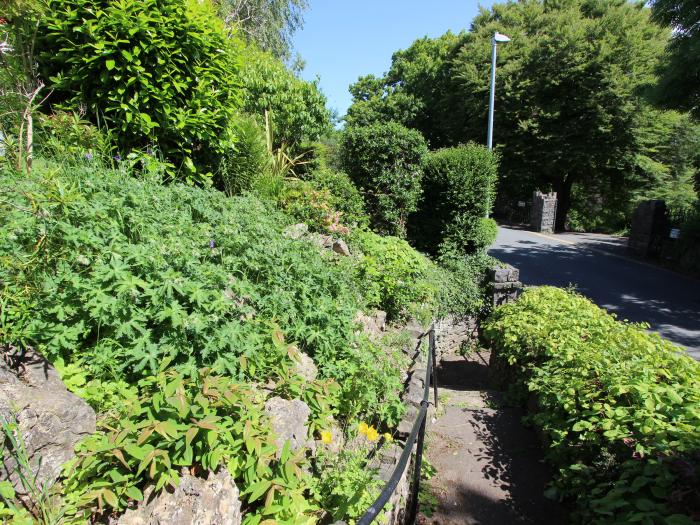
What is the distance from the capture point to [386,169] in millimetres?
7895

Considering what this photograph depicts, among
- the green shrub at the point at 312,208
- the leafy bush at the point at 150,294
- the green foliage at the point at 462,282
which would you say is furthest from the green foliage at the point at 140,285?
the green foliage at the point at 462,282

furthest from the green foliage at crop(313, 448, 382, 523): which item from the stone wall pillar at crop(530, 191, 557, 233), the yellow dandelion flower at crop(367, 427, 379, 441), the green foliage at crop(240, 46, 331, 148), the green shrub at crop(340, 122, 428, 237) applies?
the stone wall pillar at crop(530, 191, 557, 233)

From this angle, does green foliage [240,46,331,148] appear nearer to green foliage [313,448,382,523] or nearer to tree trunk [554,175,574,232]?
green foliage [313,448,382,523]

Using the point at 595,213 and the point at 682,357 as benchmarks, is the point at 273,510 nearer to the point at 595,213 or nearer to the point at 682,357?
the point at 682,357

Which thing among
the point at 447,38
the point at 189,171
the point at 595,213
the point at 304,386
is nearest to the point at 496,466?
the point at 304,386

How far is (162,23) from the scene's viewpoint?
3.81m

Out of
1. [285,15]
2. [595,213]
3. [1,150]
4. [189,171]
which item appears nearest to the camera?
[1,150]

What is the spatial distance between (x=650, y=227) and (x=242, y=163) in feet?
45.4

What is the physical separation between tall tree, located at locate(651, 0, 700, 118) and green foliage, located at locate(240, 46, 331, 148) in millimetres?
7765

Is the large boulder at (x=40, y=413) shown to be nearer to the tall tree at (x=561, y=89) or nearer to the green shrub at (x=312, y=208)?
the green shrub at (x=312, y=208)

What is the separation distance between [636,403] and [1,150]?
206 inches

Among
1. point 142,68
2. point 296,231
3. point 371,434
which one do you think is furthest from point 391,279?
point 142,68

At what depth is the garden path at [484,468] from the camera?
3.08 m

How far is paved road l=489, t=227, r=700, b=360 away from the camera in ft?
27.3
